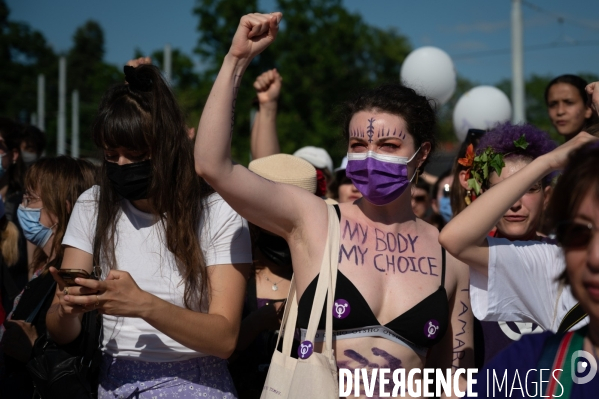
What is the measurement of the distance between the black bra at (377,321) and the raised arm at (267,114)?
2585 millimetres

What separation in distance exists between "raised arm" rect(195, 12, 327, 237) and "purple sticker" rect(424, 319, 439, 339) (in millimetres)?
671

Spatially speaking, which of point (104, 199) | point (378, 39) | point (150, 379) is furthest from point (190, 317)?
point (378, 39)

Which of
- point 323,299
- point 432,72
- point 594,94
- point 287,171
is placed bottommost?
point 323,299

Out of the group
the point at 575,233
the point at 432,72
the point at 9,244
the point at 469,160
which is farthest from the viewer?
the point at 432,72

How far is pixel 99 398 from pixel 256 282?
1.17 meters

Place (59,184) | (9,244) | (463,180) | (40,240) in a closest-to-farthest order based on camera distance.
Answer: (463,180)
(59,184)
(40,240)
(9,244)

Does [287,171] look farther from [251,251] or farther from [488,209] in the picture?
[488,209]

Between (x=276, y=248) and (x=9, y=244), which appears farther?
(x=9, y=244)

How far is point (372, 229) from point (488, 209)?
1.97 feet

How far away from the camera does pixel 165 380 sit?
8.60 ft

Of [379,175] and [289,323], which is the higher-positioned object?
[379,175]

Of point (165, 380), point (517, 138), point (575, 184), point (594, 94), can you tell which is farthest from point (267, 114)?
point (575, 184)

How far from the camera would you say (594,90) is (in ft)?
8.17

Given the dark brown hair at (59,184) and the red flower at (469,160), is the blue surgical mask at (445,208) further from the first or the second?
the dark brown hair at (59,184)
